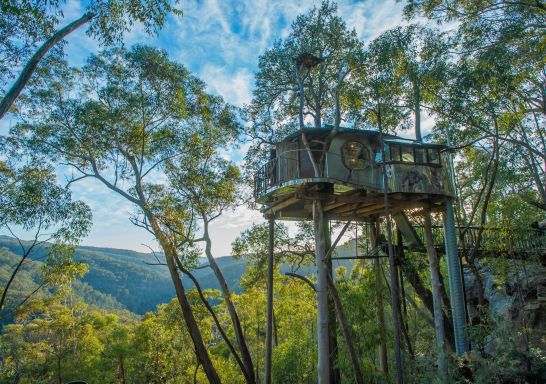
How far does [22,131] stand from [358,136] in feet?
39.8

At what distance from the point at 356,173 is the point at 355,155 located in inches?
25.7

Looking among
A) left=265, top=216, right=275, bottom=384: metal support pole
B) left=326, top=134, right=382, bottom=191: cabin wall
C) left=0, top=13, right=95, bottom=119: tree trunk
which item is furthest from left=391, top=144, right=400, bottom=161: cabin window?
left=0, top=13, right=95, bottom=119: tree trunk

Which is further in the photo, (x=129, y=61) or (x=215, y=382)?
(x=129, y=61)

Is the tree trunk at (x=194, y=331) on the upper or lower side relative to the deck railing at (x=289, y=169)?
lower

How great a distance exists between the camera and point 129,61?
14156 mm

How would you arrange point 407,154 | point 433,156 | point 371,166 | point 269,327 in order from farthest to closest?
point 433,156, point 407,154, point 371,166, point 269,327

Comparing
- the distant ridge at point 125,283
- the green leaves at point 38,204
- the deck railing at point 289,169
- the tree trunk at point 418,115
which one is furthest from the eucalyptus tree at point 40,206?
the distant ridge at point 125,283

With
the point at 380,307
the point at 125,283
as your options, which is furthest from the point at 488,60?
the point at 125,283

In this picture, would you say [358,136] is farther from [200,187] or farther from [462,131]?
[200,187]

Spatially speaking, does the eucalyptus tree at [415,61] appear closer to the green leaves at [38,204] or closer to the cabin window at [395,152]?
the cabin window at [395,152]

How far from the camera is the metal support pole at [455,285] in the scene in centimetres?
1058

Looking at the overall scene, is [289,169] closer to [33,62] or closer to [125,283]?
[33,62]

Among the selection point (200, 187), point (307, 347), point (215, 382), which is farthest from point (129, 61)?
point (307, 347)

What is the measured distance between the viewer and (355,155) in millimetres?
12164
